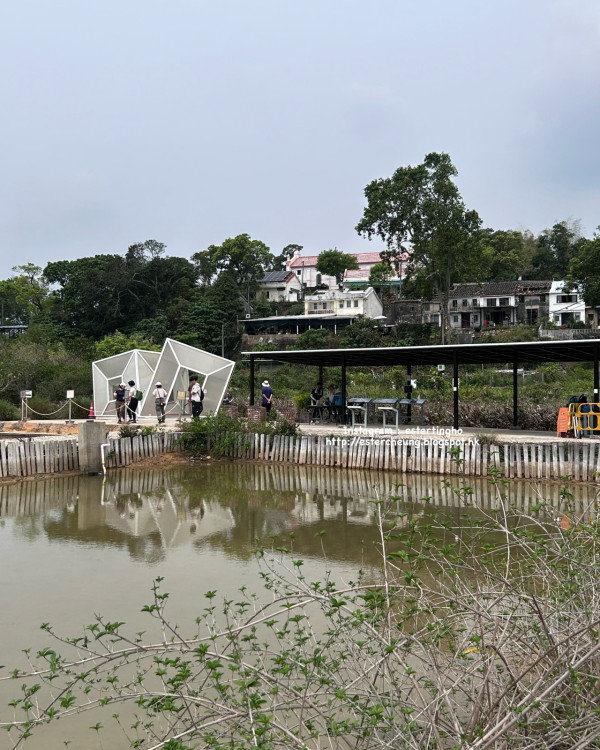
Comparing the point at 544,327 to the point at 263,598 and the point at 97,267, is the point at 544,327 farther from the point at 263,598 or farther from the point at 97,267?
the point at 263,598

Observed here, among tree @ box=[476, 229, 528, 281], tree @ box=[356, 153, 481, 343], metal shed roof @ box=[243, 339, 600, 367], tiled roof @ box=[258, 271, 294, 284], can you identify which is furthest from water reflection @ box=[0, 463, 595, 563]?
tiled roof @ box=[258, 271, 294, 284]

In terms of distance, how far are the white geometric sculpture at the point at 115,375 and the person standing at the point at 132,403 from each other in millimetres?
2018

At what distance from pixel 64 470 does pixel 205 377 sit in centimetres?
908

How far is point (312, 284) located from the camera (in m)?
92.4

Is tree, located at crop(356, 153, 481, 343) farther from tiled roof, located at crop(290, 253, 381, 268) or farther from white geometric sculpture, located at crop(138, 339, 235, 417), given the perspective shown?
tiled roof, located at crop(290, 253, 381, 268)

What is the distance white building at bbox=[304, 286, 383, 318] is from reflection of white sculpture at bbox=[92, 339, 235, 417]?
4570 cm

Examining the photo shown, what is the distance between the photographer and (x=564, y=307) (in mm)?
68688

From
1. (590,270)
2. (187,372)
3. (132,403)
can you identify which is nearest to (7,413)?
(132,403)

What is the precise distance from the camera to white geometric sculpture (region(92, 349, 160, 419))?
27.3 metres

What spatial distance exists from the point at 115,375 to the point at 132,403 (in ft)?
10.4

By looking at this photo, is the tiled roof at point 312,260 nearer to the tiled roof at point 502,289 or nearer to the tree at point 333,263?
the tree at point 333,263

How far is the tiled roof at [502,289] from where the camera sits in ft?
232

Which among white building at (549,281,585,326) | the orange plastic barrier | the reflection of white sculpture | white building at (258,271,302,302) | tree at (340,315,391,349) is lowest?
the orange plastic barrier

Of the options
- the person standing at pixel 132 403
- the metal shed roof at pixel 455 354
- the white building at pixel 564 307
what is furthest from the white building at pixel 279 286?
the metal shed roof at pixel 455 354
